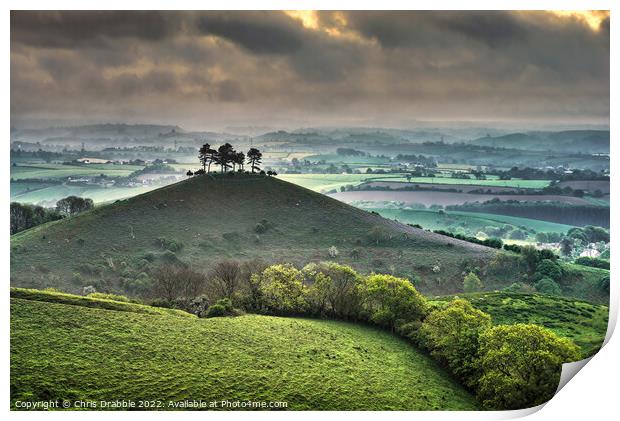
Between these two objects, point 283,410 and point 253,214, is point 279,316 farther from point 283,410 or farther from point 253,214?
point 253,214

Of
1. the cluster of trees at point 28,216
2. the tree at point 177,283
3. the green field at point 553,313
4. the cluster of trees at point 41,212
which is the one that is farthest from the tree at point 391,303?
the cluster of trees at point 28,216

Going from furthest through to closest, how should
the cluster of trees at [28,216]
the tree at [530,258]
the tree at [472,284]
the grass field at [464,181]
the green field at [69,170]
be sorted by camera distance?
the grass field at [464,181]
the tree at [530,258]
the cluster of trees at [28,216]
the tree at [472,284]
the green field at [69,170]

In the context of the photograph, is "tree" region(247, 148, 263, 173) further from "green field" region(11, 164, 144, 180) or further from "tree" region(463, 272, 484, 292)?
"tree" region(463, 272, 484, 292)

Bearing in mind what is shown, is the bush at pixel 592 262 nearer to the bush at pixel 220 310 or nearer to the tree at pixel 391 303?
the tree at pixel 391 303

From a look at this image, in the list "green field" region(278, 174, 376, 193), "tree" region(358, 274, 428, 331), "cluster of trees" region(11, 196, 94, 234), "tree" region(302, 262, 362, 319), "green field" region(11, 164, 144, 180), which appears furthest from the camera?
"green field" region(278, 174, 376, 193)

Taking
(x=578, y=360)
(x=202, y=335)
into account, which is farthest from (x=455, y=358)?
(x=202, y=335)

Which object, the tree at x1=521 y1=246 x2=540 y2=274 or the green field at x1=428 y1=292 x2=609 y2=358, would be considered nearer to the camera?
the green field at x1=428 y1=292 x2=609 y2=358

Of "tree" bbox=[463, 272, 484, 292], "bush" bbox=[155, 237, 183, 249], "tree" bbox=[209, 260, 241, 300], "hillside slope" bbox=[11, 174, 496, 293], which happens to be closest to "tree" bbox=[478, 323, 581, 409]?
"tree" bbox=[209, 260, 241, 300]
